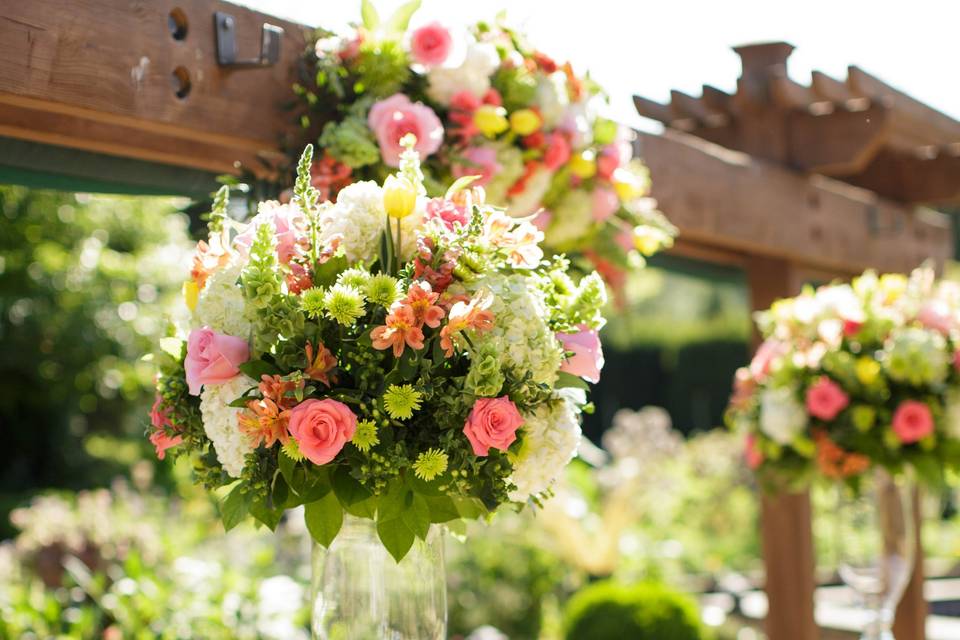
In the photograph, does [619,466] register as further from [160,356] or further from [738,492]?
[160,356]

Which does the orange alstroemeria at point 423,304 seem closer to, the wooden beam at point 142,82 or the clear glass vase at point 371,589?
the clear glass vase at point 371,589

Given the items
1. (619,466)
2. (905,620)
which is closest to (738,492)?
(619,466)

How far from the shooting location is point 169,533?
4680 mm

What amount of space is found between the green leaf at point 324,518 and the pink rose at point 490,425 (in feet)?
0.67

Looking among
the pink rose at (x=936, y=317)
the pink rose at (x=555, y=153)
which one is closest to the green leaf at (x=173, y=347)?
the pink rose at (x=555, y=153)

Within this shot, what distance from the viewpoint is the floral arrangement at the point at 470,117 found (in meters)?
1.77

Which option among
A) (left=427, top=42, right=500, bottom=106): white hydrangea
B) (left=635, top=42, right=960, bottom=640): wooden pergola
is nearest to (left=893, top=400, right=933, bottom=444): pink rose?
(left=635, top=42, right=960, bottom=640): wooden pergola

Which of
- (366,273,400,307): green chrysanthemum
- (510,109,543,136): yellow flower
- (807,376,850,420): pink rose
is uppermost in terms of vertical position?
(510,109,543,136): yellow flower

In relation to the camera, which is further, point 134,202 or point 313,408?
point 134,202

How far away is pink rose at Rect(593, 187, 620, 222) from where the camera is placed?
A: 210 cm

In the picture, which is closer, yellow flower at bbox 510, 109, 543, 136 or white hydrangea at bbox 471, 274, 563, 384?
white hydrangea at bbox 471, 274, 563, 384

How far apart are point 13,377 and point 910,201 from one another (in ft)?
21.4

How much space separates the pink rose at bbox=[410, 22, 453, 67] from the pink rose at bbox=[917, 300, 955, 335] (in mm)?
1502

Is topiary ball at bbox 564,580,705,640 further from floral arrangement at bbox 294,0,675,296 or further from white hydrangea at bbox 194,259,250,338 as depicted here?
white hydrangea at bbox 194,259,250,338
